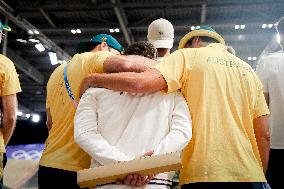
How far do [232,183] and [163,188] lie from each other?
1.14 feet

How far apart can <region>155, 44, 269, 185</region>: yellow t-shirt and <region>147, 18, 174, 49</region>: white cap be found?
731mm

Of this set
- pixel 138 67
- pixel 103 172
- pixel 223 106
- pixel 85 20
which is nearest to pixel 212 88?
pixel 223 106

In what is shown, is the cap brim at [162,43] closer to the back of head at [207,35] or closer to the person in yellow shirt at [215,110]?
the back of head at [207,35]

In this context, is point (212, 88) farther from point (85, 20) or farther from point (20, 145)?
point (20, 145)

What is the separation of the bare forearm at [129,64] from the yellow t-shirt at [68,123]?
155 millimetres

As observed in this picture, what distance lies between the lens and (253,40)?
11656mm

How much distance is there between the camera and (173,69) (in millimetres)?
1786

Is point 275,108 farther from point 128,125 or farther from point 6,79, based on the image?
point 6,79

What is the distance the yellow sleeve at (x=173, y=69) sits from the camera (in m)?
1.72

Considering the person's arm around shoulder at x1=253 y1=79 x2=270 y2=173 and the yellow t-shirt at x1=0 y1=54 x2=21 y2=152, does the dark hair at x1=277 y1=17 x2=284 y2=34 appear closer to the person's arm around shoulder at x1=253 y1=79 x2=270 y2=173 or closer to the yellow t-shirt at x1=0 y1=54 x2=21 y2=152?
the person's arm around shoulder at x1=253 y1=79 x2=270 y2=173

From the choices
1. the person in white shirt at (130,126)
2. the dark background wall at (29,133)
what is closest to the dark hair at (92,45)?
the person in white shirt at (130,126)

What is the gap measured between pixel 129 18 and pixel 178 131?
367 inches

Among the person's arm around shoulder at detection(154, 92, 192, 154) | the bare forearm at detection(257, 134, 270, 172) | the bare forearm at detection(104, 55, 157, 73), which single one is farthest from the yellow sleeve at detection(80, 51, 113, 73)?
the bare forearm at detection(257, 134, 270, 172)

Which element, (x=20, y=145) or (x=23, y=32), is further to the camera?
(x=20, y=145)
